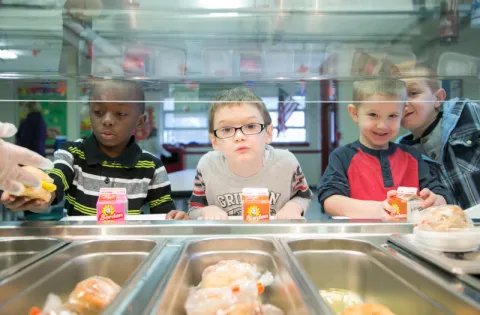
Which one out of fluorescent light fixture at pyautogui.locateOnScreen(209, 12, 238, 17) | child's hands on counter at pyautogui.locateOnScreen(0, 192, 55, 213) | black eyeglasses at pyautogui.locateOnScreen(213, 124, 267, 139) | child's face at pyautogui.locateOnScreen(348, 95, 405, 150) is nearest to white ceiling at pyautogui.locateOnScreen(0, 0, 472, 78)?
fluorescent light fixture at pyautogui.locateOnScreen(209, 12, 238, 17)

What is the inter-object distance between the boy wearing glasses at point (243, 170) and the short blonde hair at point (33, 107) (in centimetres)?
53

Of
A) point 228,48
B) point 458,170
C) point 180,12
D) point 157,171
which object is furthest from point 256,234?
point 458,170

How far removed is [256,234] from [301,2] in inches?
24.2

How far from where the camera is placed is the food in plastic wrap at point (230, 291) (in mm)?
591

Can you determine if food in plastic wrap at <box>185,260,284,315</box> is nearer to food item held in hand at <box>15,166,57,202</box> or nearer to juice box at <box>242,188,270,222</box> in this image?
juice box at <box>242,188,270,222</box>

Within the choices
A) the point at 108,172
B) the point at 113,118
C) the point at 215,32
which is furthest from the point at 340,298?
the point at 108,172

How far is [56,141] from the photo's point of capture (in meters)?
1.45

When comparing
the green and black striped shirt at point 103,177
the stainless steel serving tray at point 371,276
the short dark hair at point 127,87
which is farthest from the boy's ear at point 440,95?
the green and black striped shirt at point 103,177

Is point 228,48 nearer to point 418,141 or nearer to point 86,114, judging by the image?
point 86,114

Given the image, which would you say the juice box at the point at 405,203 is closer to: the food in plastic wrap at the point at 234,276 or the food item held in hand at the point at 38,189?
the food in plastic wrap at the point at 234,276

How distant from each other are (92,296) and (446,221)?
2.36ft

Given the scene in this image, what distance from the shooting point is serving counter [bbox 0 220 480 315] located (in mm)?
578

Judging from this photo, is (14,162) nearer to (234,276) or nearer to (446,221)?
(234,276)

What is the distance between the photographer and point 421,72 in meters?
0.87
